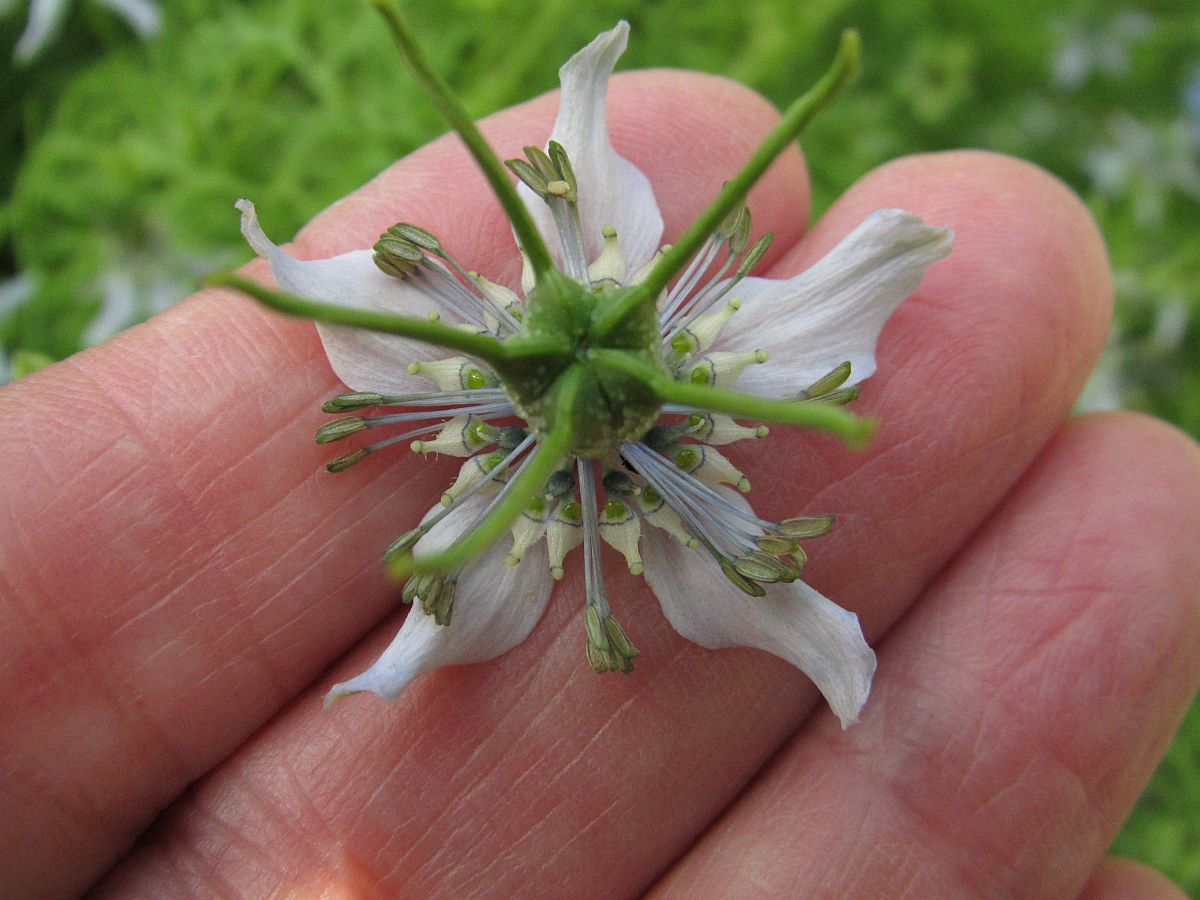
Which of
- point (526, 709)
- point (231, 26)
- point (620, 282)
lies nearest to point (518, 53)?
point (231, 26)

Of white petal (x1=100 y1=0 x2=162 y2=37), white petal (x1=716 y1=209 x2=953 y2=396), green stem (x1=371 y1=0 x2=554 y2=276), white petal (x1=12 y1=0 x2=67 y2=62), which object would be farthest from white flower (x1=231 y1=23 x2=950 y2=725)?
white petal (x1=12 y1=0 x2=67 y2=62)

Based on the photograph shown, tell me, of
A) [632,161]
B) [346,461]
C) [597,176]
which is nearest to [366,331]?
[346,461]

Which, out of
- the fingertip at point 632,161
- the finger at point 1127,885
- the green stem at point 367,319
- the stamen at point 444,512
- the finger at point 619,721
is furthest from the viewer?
the finger at point 1127,885

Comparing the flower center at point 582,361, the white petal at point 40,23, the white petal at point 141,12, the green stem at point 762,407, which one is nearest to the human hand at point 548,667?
the flower center at point 582,361

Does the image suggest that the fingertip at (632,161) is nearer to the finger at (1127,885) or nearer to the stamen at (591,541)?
the stamen at (591,541)

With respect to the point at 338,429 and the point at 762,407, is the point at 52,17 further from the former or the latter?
the point at 762,407

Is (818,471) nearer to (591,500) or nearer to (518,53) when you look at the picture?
(591,500)
